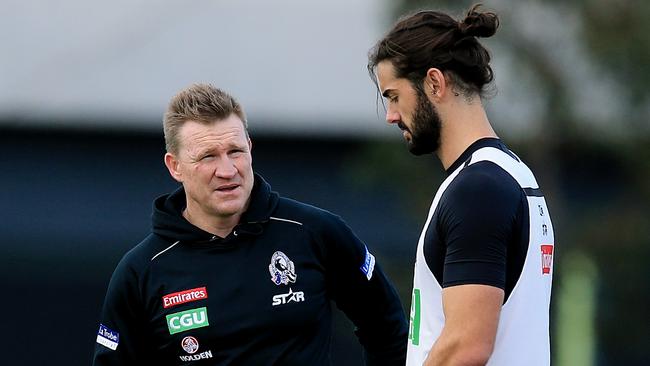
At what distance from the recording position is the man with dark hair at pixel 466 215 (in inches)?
139

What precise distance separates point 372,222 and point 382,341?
975 cm

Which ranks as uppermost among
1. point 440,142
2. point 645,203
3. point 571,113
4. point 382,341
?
point 571,113

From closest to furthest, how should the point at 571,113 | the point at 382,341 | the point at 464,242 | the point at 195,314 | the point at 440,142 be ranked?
the point at 464,242 → the point at 440,142 → the point at 195,314 → the point at 382,341 → the point at 571,113

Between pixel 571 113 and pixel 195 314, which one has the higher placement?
pixel 571 113

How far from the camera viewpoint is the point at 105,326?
15.2ft

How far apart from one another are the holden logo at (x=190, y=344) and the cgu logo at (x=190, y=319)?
4cm

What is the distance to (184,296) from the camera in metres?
4.58

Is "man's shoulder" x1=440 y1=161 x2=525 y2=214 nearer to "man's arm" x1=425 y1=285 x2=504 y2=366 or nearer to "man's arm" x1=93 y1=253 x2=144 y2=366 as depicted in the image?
"man's arm" x1=425 y1=285 x2=504 y2=366

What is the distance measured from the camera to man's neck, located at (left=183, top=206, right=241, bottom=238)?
4.68 meters

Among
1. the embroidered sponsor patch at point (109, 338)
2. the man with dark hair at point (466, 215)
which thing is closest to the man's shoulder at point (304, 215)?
the embroidered sponsor patch at point (109, 338)

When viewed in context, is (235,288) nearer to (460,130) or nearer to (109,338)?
(109,338)

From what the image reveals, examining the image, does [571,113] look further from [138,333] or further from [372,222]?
[138,333]

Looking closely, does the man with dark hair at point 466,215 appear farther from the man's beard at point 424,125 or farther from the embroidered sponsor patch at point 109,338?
the embroidered sponsor patch at point 109,338

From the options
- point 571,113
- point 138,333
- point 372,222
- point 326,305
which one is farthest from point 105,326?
point 372,222
